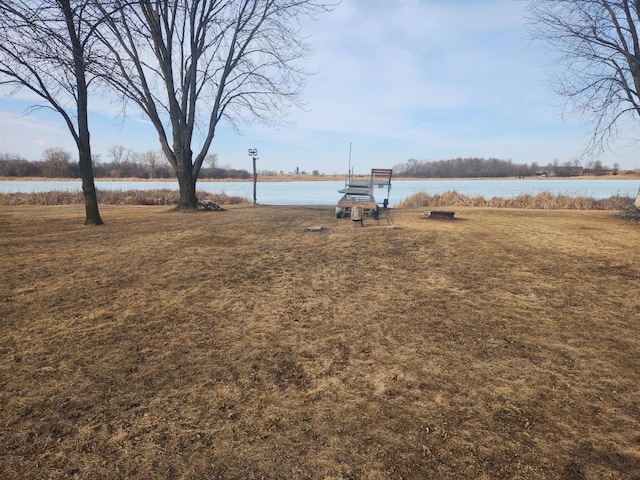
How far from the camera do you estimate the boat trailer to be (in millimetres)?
11625

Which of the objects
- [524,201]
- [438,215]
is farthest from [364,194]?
[524,201]

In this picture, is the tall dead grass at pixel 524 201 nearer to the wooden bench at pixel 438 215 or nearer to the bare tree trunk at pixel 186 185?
the wooden bench at pixel 438 215

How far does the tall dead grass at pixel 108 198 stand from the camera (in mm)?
21234

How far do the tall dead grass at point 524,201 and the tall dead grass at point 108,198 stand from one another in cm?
1238

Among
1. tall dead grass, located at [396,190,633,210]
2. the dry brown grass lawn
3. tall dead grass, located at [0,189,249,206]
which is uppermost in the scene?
tall dead grass, located at [396,190,633,210]

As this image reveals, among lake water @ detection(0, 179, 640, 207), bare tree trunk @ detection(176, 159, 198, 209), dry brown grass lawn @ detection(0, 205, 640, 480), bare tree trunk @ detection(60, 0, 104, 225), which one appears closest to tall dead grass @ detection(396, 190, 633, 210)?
lake water @ detection(0, 179, 640, 207)

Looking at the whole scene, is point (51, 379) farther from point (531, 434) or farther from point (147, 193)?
point (147, 193)

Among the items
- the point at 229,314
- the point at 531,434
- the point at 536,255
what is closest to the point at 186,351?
the point at 229,314

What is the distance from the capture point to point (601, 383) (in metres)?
2.72

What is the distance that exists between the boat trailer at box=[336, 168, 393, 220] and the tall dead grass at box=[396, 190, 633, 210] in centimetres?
481

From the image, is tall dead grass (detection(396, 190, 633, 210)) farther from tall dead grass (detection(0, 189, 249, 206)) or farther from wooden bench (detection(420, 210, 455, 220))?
tall dead grass (detection(0, 189, 249, 206))

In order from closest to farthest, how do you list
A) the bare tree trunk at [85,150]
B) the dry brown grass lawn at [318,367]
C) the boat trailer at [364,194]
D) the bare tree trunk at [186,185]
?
1. the dry brown grass lawn at [318,367]
2. the bare tree trunk at [85,150]
3. the boat trailer at [364,194]
4. the bare tree trunk at [186,185]

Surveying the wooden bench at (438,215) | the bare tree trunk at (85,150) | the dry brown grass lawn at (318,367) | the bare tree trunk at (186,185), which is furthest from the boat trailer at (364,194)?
the bare tree trunk at (85,150)

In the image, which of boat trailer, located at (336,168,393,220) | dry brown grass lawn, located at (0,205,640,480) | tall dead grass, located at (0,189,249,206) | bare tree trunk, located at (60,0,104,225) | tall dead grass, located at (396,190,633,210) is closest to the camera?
dry brown grass lawn, located at (0,205,640,480)
